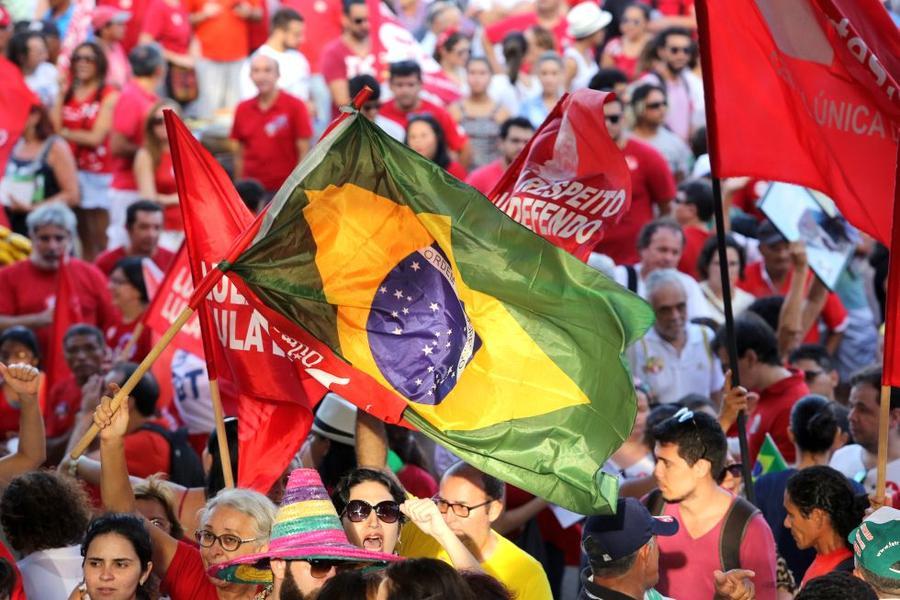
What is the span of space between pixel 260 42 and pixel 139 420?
29.2 feet

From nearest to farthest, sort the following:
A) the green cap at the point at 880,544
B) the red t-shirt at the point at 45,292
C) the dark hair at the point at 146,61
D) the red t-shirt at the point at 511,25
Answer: the green cap at the point at 880,544 < the red t-shirt at the point at 45,292 < the dark hair at the point at 146,61 < the red t-shirt at the point at 511,25

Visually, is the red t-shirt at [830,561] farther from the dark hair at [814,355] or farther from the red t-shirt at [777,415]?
the dark hair at [814,355]

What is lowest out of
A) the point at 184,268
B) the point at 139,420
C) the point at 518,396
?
the point at 139,420

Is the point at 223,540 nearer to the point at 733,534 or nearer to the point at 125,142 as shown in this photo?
the point at 733,534

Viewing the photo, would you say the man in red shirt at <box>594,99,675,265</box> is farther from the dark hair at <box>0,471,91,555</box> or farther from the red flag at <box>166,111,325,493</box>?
the dark hair at <box>0,471,91,555</box>

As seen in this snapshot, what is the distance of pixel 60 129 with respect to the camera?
15.1m

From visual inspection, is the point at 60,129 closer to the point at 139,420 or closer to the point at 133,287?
the point at 133,287

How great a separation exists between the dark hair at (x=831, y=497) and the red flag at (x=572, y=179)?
62.0 inches

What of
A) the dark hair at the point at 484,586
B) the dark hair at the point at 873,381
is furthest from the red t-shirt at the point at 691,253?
the dark hair at the point at 484,586

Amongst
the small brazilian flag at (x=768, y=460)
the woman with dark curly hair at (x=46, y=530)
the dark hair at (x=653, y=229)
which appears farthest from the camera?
the dark hair at (x=653, y=229)

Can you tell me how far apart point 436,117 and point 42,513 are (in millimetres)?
8359

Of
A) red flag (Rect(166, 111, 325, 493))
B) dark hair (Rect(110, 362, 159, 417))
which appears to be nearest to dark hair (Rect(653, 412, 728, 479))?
red flag (Rect(166, 111, 325, 493))

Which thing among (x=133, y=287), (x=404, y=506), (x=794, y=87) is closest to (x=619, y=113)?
(x=133, y=287)

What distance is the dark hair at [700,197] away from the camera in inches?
519
